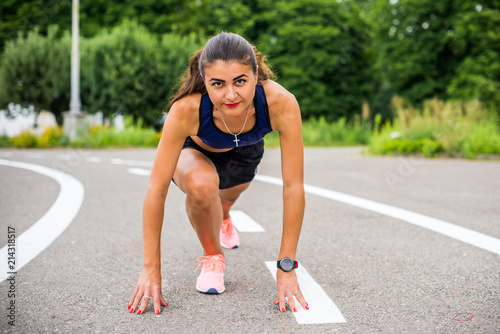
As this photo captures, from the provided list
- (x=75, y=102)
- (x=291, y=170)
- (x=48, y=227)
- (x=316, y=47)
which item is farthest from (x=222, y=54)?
(x=316, y=47)

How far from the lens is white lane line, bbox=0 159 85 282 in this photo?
3.19 m

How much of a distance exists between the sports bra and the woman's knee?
0.21 m

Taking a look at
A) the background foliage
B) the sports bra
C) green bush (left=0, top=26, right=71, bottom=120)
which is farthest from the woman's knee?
green bush (left=0, top=26, right=71, bottom=120)

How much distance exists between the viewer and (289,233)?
2.54 metres

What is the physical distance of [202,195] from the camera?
8.79 ft

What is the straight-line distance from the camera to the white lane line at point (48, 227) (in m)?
3.19

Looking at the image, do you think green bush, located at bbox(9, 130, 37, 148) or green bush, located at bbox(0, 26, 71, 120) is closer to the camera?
green bush, located at bbox(9, 130, 37, 148)

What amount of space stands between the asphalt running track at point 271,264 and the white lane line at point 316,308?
0.01 meters

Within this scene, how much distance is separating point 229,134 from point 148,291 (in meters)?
0.95

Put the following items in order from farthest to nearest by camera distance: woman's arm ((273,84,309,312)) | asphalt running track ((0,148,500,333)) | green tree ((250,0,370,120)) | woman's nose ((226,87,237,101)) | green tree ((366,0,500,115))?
green tree ((250,0,370,120)) < green tree ((366,0,500,115)) < woman's arm ((273,84,309,312)) < woman's nose ((226,87,237,101)) < asphalt running track ((0,148,500,333))

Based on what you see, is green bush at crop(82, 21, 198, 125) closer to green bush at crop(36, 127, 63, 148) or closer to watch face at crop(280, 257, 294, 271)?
green bush at crop(36, 127, 63, 148)

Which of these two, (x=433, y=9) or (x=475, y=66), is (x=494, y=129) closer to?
(x=475, y=66)

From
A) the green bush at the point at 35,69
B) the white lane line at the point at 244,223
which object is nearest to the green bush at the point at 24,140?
the green bush at the point at 35,69

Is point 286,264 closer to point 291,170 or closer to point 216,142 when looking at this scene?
point 291,170
